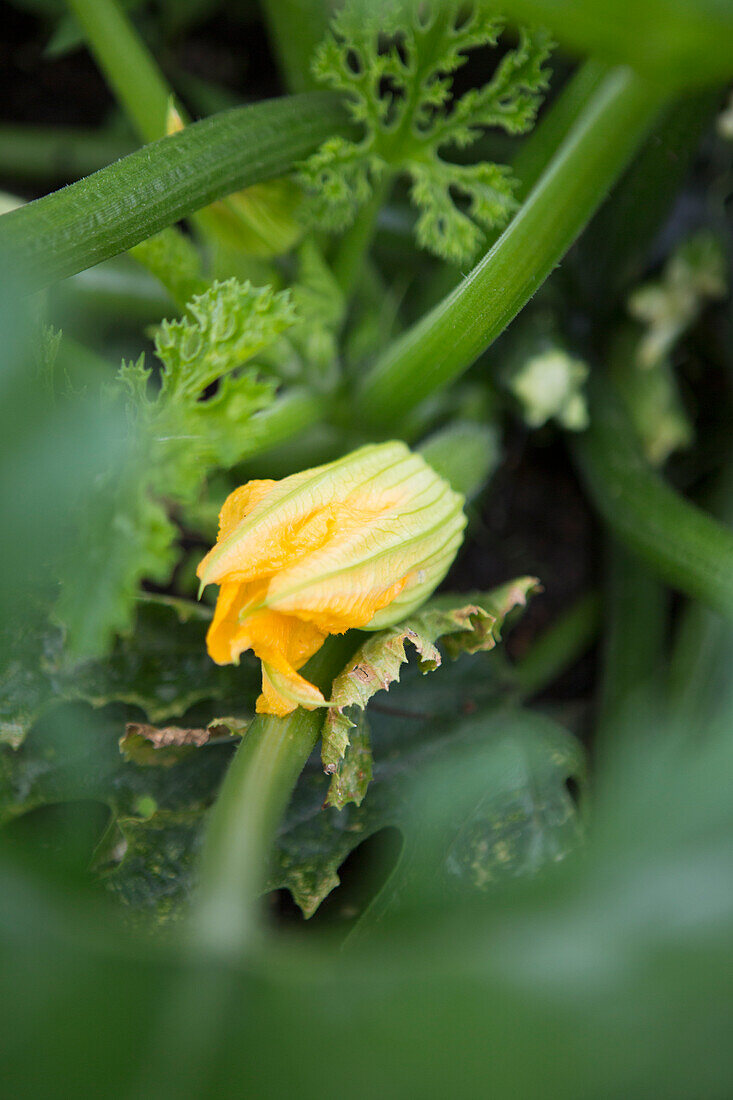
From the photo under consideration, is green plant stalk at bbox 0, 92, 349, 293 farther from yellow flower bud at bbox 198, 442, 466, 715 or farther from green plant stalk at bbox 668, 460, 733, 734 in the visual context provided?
green plant stalk at bbox 668, 460, 733, 734

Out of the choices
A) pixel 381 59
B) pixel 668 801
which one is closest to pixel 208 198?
pixel 381 59

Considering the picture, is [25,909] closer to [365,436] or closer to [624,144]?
[365,436]

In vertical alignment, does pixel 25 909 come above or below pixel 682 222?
below

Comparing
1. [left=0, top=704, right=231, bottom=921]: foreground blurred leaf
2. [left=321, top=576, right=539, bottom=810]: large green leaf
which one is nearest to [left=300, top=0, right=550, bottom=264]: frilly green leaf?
[left=321, top=576, right=539, bottom=810]: large green leaf

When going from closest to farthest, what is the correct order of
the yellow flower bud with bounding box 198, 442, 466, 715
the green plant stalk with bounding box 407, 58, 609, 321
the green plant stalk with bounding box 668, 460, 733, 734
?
the yellow flower bud with bounding box 198, 442, 466, 715 → the green plant stalk with bounding box 407, 58, 609, 321 → the green plant stalk with bounding box 668, 460, 733, 734

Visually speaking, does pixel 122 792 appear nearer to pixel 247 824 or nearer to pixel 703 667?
pixel 247 824

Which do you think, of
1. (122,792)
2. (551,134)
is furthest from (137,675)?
(551,134)
